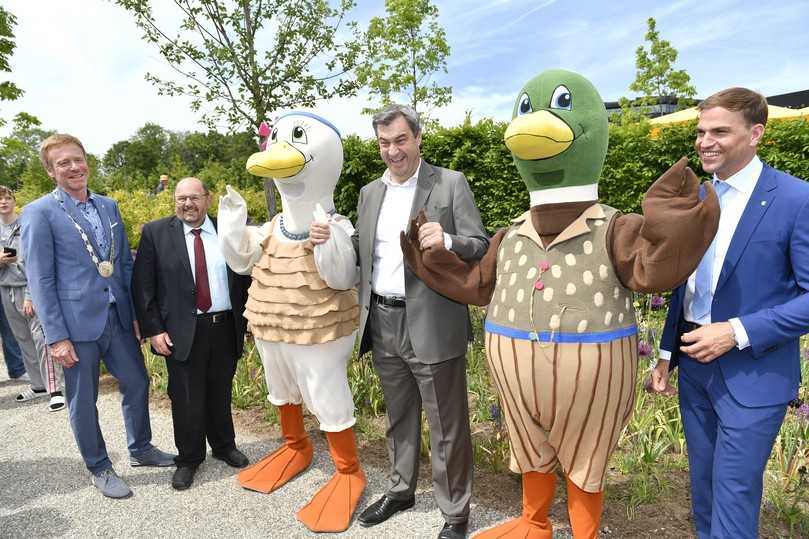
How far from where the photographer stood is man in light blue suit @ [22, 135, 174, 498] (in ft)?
10.0

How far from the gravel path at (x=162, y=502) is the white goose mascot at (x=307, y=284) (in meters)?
0.25

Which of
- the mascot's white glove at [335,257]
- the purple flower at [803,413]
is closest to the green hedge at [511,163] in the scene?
the purple flower at [803,413]

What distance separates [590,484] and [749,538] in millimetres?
537

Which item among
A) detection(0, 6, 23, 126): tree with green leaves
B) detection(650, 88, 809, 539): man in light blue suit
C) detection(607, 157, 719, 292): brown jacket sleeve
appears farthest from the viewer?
detection(0, 6, 23, 126): tree with green leaves

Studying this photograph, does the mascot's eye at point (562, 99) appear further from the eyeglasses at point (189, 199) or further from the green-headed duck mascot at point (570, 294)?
the eyeglasses at point (189, 199)

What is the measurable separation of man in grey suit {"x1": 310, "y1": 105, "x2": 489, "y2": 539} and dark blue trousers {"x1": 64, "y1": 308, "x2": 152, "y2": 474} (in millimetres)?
1615

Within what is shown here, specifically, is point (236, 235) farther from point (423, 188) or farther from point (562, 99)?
point (562, 99)

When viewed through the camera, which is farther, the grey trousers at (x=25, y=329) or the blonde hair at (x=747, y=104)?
the grey trousers at (x=25, y=329)

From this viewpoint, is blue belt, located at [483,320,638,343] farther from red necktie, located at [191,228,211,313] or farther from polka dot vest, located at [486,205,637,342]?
red necktie, located at [191,228,211,313]

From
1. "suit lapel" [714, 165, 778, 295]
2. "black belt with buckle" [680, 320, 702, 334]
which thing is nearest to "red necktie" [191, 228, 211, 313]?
"black belt with buckle" [680, 320, 702, 334]

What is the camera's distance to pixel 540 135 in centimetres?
194

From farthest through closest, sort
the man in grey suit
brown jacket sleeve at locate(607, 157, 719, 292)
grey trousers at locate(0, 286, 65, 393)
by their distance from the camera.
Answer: grey trousers at locate(0, 286, 65, 393)
the man in grey suit
brown jacket sleeve at locate(607, 157, 719, 292)

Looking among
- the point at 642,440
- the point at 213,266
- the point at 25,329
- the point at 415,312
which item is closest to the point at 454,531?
the point at 415,312

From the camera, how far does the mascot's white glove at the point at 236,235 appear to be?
2924mm
